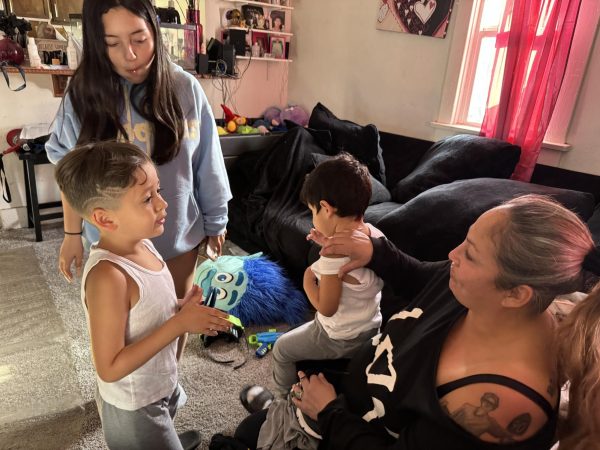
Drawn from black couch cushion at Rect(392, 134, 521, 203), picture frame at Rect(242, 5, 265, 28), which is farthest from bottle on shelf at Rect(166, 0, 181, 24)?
black couch cushion at Rect(392, 134, 521, 203)

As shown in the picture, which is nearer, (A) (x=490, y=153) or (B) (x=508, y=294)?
(B) (x=508, y=294)

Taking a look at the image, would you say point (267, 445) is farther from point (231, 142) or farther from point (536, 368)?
point (231, 142)

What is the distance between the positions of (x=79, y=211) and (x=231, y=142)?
2.37 meters

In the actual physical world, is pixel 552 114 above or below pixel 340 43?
below

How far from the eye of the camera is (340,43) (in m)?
3.69

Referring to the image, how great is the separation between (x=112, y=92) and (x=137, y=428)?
35.8 inches

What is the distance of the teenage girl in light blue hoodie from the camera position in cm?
121

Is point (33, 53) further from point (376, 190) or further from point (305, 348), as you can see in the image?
point (305, 348)

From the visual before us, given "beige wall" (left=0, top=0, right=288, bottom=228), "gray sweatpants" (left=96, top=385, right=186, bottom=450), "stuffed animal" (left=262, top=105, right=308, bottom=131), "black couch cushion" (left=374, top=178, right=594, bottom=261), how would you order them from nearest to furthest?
"gray sweatpants" (left=96, top=385, right=186, bottom=450) < "black couch cushion" (left=374, top=178, right=594, bottom=261) < "beige wall" (left=0, top=0, right=288, bottom=228) < "stuffed animal" (left=262, top=105, right=308, bottom=131)

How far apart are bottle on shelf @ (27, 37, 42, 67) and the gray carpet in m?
1.41

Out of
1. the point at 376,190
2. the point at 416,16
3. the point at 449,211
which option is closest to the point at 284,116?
the point at 416,16

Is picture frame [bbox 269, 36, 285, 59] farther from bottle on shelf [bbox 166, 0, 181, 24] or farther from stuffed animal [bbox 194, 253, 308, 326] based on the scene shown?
stuffed animal [bbox 194, 253, 308, 326]

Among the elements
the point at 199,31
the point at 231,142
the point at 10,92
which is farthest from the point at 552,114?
the point at 10,92

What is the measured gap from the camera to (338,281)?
121 centimetres
